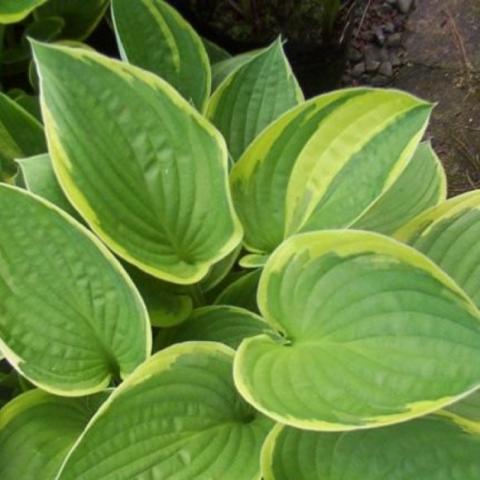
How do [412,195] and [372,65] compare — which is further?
[372,65]

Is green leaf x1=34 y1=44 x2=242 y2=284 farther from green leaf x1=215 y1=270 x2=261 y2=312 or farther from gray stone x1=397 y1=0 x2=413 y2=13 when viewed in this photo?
gray stone x1=397 y1=0 x2=413 y2=13

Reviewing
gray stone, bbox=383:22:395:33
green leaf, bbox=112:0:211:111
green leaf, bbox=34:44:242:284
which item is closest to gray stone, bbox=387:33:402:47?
gray stone, bbox=383:22:395:33

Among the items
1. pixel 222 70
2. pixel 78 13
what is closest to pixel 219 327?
pixel 222 70

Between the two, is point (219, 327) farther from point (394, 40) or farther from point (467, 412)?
point (394, 40)

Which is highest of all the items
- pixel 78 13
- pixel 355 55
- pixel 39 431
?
pixel 78 13

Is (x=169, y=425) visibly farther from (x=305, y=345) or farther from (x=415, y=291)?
(x=415, y=291)

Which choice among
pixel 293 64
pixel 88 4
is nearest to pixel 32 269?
pixel 88 4

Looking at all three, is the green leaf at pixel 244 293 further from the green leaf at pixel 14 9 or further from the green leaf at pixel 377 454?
the green leaf at pixel 14 9
